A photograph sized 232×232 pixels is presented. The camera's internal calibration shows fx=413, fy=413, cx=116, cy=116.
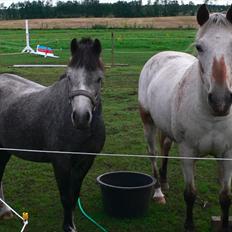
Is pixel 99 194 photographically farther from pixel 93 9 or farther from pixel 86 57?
pixel 93 9

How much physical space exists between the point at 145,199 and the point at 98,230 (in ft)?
2.06

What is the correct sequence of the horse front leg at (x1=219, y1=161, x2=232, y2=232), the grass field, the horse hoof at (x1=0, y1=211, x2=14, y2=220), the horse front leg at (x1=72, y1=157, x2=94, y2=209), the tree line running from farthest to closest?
the tree line
the horse hoof at (x1=0, y1=211, x2=14, y2=220)
the grass field
the horse front leg at (x1=219, y1=161, x2=232, y2=232)
the horse front leg at (x1=72, y1=157, x2=94, y2=209)

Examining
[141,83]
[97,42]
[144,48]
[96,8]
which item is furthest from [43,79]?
[96,8]

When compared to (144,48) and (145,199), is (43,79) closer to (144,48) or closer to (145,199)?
(145,199)

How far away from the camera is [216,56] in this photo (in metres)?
3.14

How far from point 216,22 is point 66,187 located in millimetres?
1971

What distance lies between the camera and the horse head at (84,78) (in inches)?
125

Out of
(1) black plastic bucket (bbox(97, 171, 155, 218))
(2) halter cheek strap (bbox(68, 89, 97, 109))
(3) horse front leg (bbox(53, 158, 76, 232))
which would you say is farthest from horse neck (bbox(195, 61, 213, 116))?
(3) horse front leg (bbox(53, 158, 76, 232))

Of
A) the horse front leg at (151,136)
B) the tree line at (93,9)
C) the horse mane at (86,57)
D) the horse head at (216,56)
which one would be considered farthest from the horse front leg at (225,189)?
the tree line at (93,9)

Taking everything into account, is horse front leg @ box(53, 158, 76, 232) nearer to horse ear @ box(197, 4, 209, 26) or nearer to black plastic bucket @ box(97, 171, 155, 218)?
black plastic bucket @ box(97, 171, 155, 218)

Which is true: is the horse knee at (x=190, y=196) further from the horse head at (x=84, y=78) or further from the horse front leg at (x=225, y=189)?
the horse head at (x=84, y=78)

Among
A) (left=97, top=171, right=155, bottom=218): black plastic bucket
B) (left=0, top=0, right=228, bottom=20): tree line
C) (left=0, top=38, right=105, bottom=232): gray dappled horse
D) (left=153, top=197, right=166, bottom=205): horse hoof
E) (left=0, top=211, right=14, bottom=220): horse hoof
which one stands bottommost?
(left=153, top=197, right=166, bottom=205): horse hoof

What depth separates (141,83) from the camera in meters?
5.73

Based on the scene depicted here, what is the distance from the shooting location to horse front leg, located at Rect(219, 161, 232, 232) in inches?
155
